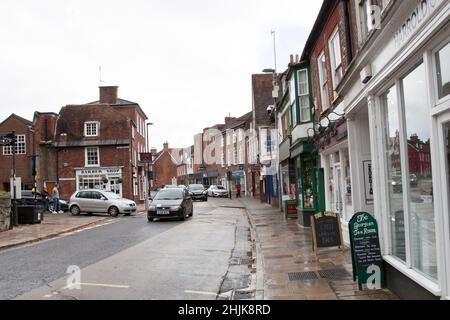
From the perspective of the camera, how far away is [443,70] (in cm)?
502

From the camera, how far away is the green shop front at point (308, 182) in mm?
15925

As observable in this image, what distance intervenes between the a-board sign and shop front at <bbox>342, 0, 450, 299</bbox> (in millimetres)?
160

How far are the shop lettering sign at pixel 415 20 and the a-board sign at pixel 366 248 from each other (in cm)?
273

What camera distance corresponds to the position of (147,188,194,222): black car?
21688mm

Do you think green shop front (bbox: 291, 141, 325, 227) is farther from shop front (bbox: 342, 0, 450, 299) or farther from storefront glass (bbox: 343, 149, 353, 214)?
shop front (bbox: 342, 0, 450, 299)

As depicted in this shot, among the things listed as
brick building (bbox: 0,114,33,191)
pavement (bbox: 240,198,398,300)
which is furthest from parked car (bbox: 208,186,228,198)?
pavement (bbox: 240,198,398,300)

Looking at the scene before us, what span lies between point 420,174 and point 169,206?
16748 millimetres

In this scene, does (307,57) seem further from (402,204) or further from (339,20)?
(402,204)

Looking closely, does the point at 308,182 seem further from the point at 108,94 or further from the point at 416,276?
the point at 108,94

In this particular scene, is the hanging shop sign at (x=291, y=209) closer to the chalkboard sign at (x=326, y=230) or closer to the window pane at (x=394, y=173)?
the chalkboard sign at (x=326, y=230)

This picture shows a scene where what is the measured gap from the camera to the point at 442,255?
5047 millimetres

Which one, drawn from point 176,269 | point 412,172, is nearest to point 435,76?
point 412,172

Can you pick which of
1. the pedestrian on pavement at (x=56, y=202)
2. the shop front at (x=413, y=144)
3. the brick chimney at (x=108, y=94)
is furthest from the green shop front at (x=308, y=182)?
the brick chimney at (x=108, y=94)
